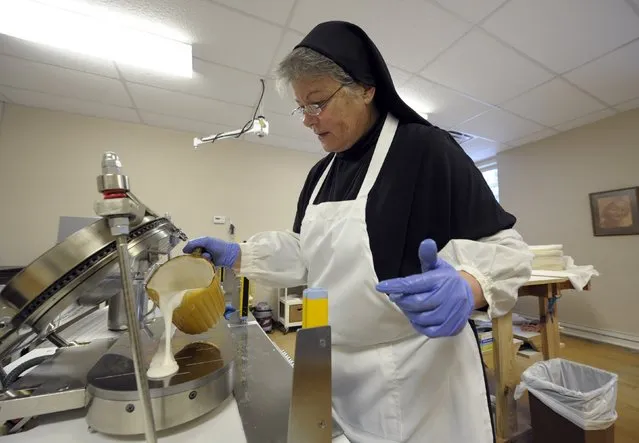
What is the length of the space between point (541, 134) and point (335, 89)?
360 centimetres

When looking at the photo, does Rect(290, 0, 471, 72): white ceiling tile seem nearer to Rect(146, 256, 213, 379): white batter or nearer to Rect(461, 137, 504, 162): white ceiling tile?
Rect(146, 256, 213, 379): white batter

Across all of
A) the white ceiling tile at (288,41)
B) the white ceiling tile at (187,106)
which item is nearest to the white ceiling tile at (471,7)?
the white ceiling tile at (288,41)

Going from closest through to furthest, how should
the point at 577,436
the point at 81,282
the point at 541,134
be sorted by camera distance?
the point at 81,282 < the point at 577,436 < the point at 541,134

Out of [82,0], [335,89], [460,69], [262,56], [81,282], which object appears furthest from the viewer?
[460,69]

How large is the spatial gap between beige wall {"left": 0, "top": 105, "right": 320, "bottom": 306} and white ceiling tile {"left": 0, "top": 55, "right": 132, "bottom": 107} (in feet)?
1.46

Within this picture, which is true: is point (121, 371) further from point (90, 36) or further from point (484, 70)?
point (484, 70)

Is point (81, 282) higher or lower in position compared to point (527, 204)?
lower

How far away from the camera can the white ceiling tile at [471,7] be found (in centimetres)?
149

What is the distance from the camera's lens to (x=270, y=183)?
11.7 feet

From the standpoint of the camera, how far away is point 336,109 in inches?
29.6

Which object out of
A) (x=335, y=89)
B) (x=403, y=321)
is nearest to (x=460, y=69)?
(x=335, y=89)

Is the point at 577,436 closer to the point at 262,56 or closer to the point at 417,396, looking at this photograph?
the point at 417,396

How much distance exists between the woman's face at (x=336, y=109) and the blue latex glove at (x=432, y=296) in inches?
18.2

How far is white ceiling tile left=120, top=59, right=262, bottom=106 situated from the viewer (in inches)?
Answer: 79.6
